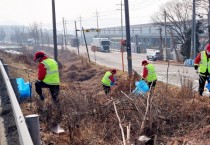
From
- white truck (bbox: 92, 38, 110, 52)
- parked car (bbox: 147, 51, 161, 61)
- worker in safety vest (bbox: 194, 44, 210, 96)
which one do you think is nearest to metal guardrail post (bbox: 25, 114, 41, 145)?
worker in safety vest (bbox: 194, 44, 210, 96)

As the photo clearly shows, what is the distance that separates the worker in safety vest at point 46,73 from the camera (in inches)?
301

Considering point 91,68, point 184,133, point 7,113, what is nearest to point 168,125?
point 184,133

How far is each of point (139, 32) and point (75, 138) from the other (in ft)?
251

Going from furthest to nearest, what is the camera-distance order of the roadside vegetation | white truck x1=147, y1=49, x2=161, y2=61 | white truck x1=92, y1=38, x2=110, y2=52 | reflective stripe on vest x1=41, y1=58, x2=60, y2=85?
white truck x1=92, y1=38, x2=110, y2=52 → white truck x1=147, y1=49, x2=161, y2=61 → reflective stripe on vest x1=41, y1=58, x2=60, y2=85 → the roadside vegetation

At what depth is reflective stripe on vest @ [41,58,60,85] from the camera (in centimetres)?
764

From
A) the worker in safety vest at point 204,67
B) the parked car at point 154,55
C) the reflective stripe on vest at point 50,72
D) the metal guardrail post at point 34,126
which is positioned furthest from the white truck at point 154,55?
the metal guardrail post at point 34,126

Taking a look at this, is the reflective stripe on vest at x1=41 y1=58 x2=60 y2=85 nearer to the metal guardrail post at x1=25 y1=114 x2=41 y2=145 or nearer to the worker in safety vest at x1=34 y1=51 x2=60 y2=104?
the worker in safety vest at x1=34 y1=51 x2=60 y2=104

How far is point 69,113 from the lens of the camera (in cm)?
545

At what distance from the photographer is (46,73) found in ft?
25.5

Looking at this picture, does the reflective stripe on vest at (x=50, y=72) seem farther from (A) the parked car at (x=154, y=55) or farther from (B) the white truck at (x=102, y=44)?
(B) the white truck at (x=102, y=44)

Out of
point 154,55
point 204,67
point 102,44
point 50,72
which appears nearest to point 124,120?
point 50,72

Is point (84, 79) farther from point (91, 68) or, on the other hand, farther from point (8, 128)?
point (8, 128)

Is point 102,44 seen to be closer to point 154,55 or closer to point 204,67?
point 154,55

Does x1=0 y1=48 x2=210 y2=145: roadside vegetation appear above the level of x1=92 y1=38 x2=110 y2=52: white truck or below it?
below
